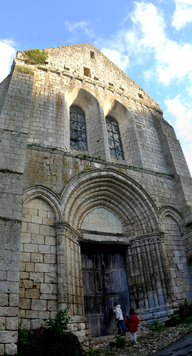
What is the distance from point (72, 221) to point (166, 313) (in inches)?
142

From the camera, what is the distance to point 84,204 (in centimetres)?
835

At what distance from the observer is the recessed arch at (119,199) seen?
8.32 meters

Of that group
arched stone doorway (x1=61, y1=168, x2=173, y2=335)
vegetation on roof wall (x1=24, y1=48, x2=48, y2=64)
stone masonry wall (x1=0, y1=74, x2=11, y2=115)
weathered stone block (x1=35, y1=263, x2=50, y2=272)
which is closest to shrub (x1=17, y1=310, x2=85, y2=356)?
weathered stone block (x1=35, y1=263, x2=50, y2=272)

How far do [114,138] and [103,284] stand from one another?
569 cm

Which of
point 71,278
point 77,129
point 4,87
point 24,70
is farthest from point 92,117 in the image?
point 71,278

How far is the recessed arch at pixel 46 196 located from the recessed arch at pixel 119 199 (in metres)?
0.91

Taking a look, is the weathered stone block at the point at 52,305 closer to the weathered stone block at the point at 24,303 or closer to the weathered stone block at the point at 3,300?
the weathered stone block at the point at 24,303

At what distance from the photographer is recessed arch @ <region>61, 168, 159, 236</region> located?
8320mm

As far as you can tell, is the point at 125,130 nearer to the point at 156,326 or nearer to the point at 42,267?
the point at 42,267

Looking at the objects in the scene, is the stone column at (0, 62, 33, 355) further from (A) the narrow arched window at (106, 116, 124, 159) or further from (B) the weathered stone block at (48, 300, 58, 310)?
(A) the narrow arched window at (106, 116, 124, 159)

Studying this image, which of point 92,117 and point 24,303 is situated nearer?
point 24,303

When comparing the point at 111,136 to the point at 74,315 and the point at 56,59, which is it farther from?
the point at 74,315

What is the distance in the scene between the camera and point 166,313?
291 inches

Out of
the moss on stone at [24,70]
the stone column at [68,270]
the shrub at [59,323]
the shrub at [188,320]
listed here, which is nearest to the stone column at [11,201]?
the moss on stone at [24,70]
